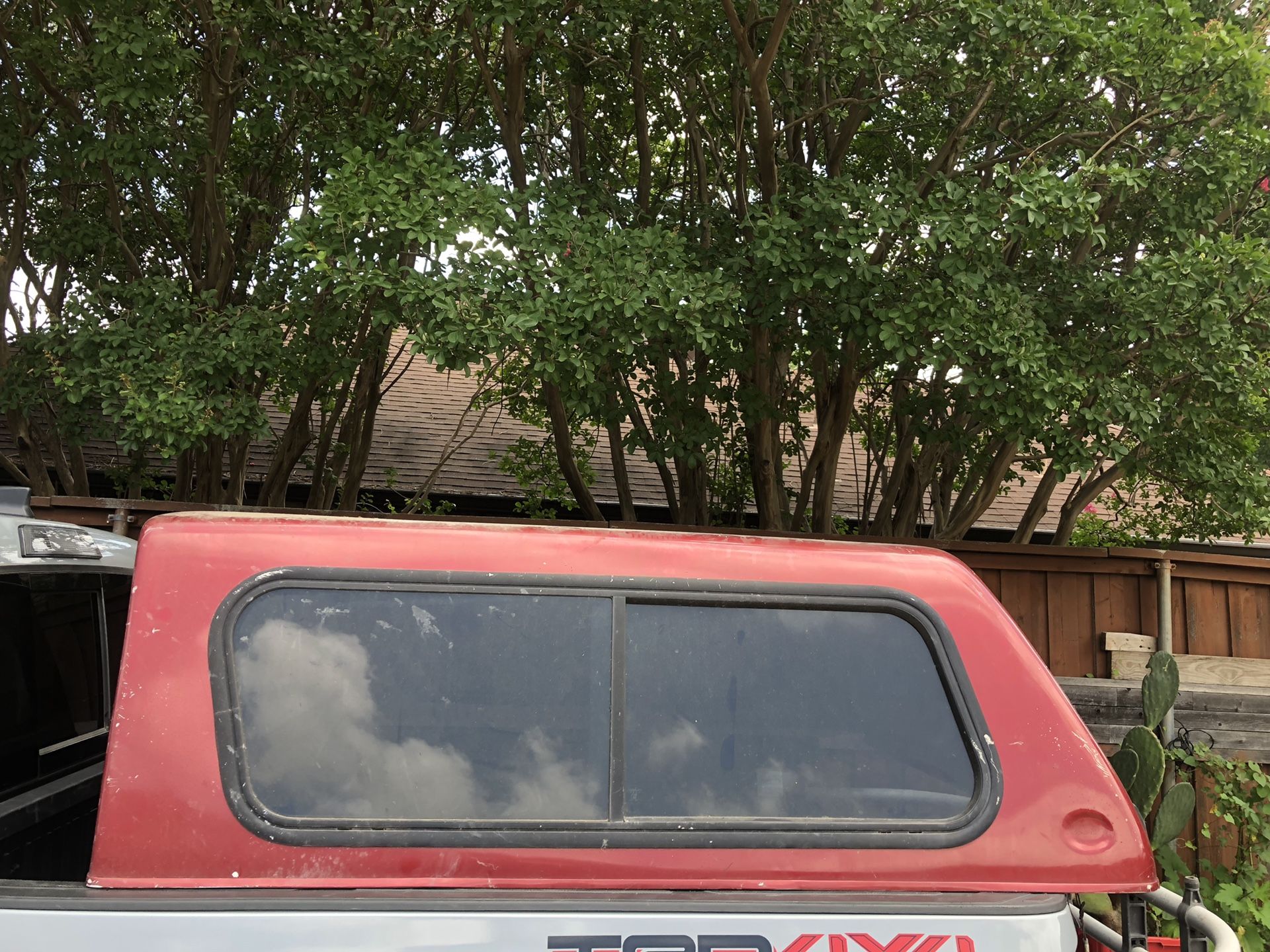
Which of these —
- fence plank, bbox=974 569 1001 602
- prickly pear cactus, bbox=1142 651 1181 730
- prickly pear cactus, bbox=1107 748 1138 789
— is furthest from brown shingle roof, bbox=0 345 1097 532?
prickly pear cactus, bbox=1107 748 1138 789

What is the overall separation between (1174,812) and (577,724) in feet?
14.0

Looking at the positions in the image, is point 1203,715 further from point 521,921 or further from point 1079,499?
point 521,921

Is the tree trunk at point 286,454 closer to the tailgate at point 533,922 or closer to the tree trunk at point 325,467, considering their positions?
the tree trunk at point 325,467

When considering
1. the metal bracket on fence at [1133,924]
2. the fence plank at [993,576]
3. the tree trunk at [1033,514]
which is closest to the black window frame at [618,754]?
the metal bracket on fence at [1133,924]

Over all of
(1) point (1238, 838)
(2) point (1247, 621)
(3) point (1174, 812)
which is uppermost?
(2) point (1247, 621)

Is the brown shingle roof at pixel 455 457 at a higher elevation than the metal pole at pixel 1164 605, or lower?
higher

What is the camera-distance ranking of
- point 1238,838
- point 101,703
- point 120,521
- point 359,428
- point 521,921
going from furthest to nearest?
1. point 359,428
2. point 120,521
3. point 1238,838
4. point 101,703
5. point 521,921

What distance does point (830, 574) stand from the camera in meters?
2.06

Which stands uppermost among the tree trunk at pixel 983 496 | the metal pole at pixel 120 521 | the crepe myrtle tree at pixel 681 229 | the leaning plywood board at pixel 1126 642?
the crepe myrtle tree at pixel 681 229

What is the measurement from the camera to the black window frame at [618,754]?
5.86ft

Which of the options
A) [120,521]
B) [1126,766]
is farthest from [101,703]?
[1126,766]

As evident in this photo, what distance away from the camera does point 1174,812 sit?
489 cm

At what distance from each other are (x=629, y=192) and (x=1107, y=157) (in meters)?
4.06

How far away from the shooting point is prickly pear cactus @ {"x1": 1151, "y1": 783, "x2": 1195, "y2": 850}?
4.86m
